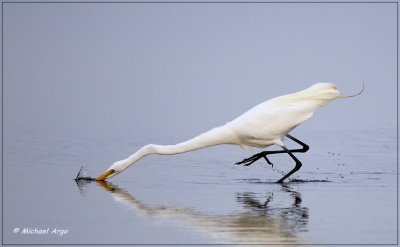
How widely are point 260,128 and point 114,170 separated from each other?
8.12 ft

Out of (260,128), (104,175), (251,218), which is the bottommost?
(251,218)

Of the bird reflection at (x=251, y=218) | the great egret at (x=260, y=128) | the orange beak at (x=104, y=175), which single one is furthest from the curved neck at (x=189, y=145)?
the bird reflection at (x=251, y=218)

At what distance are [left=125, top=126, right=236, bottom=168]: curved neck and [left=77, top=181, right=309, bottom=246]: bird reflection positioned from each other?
2.79 feet

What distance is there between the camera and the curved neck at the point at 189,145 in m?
18.2

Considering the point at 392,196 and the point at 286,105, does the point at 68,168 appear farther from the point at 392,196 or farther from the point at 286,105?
the point at 392,196

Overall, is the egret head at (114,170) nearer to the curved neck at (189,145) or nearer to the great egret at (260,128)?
the great egret at (260,128)

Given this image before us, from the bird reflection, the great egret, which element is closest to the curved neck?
the great egret

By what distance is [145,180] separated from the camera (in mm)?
19125

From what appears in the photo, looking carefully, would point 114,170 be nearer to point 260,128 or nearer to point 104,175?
point 104,175

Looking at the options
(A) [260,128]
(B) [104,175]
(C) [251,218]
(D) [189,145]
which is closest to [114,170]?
(B) [104,175]

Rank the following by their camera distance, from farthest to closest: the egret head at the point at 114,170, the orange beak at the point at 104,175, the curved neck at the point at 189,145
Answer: the orange beak at the point at 104,175
the egret head at the point at 114,170
the curved neck at the point at 189,145

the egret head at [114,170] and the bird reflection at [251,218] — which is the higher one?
the egret head at [114,170]

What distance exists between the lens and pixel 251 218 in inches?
595

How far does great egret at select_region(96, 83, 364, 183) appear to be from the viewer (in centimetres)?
1830
